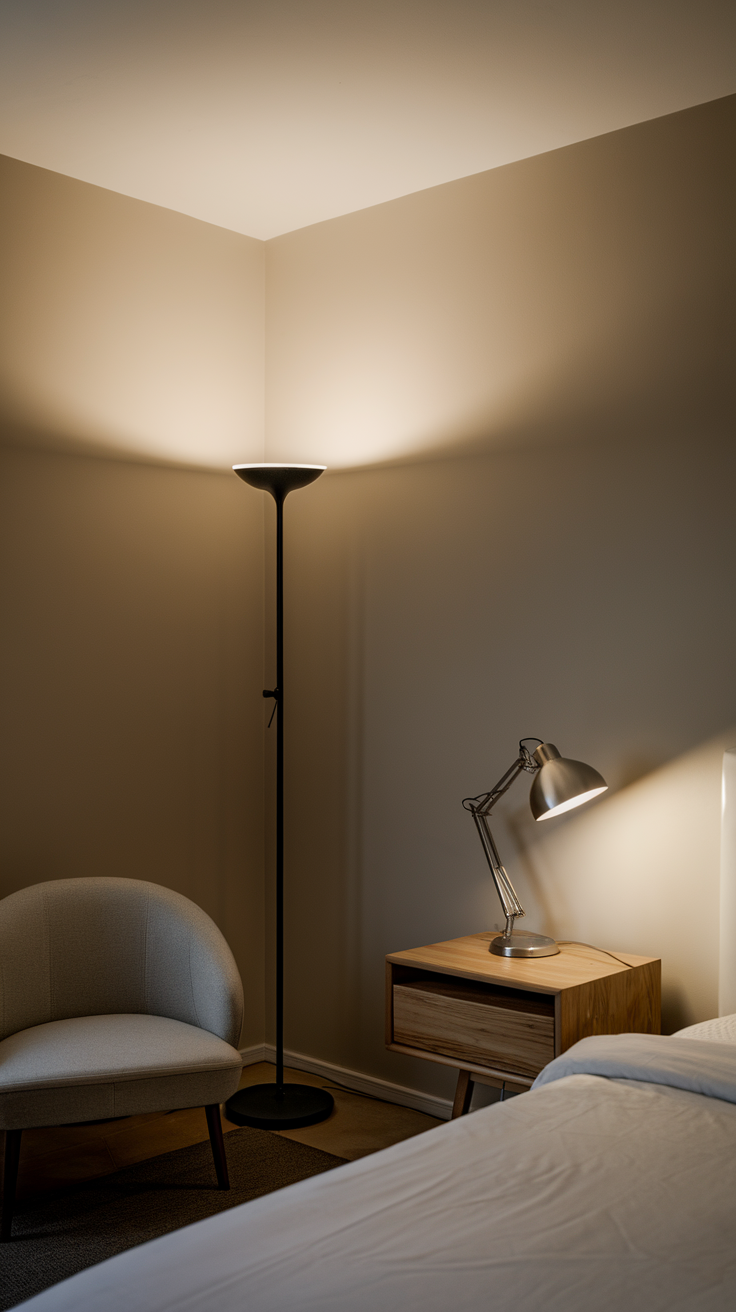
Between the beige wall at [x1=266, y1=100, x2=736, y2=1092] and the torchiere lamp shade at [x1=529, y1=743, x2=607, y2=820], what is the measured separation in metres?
0.21

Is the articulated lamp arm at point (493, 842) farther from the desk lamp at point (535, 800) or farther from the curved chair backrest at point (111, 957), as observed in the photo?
the curved chair backrest at point (111, 957)

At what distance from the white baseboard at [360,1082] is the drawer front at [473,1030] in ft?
1.76

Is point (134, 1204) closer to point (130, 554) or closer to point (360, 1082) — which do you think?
point (360, 1082)

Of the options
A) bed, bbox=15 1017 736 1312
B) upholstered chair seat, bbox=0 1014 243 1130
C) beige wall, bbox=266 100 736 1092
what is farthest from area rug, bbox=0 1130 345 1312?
bed, bbox=15 1017 736 1312

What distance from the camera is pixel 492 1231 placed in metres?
1.28

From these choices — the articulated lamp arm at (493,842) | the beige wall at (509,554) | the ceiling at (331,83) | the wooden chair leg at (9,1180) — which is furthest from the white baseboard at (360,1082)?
the ceiling at (331,83)

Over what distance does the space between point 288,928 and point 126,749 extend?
83 centimetres

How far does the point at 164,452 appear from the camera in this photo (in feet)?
11.1

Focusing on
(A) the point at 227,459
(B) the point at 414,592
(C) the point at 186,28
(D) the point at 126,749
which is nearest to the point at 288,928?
(D) the point at 126,749

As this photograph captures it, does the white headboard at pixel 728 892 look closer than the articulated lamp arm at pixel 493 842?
Yes

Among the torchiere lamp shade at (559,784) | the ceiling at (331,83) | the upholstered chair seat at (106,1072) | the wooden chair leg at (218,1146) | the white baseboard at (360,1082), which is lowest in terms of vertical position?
the white baseboard at (360,1082)

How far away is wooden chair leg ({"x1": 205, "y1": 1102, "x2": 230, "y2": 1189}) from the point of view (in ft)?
8.38

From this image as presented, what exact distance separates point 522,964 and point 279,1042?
965 mm

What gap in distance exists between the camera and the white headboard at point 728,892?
7.84 ft
